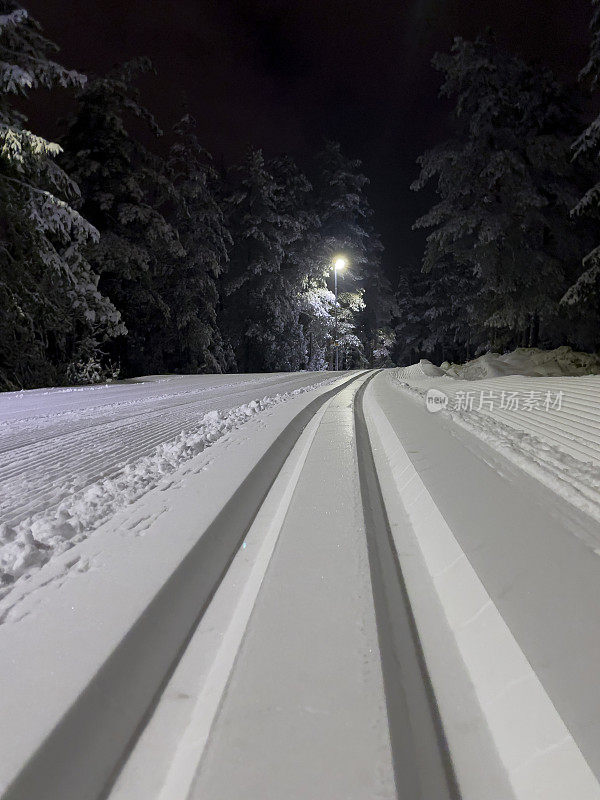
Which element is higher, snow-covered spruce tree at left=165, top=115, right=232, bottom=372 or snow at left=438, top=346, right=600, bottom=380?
snow-covered spruce tree at left=165, top=115, right=232, bottom=372

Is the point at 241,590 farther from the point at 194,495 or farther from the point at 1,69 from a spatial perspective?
the point at 1,69

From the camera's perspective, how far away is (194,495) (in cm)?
239

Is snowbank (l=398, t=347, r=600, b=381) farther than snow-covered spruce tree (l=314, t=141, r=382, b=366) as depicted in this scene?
No

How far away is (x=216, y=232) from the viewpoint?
23.1 meters

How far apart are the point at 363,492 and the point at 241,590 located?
1253 millimetres

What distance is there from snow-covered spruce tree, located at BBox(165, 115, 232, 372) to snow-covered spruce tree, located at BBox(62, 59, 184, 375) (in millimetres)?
3556

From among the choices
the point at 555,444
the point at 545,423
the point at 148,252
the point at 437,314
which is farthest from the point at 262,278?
the point at 555,444

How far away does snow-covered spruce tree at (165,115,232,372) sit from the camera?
67.5 ft

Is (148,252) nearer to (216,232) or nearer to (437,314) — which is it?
(216,232)

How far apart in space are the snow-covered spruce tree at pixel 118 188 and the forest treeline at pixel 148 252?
48mm

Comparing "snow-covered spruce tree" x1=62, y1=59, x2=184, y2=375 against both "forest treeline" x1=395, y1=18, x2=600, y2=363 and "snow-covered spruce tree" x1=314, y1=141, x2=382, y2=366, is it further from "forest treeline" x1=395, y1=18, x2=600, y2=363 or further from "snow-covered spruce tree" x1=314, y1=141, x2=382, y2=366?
"snow-covered spruce tree" x1=314, y1=141, x2=382, y2=366

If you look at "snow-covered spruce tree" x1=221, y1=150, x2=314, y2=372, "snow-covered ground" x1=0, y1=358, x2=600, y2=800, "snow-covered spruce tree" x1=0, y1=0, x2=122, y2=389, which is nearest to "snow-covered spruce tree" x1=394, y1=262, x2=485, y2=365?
"snow-covered spruce tree" x1=221, y1=150, x2=314, y2=372

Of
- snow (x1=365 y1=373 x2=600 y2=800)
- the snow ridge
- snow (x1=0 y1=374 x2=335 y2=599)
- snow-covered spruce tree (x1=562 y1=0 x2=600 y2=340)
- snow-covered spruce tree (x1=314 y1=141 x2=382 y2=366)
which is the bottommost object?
snow (x1=365 y1=373 x2=600 y2=800)

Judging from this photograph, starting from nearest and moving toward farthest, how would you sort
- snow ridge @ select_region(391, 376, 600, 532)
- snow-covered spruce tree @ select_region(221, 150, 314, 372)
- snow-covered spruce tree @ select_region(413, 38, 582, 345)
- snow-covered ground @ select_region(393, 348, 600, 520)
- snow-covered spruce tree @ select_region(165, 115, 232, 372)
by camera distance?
snow ridge @ select_region(391, 376, 600, 532) < snow-covered ground @ select_region(393, 348, 600, 520) < snow-covered spruce tree @ select_region(413, 38, 582, 345) < snow-covered spruce tree @ select_region(165, 115, 232, 372) < snow-covered spruce tree @ select_region(221, 150, 314, 372)
